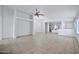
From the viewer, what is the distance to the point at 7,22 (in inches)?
110

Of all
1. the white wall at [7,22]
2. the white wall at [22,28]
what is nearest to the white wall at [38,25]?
the white wall at [22,28]

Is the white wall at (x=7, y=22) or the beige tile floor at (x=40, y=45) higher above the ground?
the white wall at (x=7, y=22)

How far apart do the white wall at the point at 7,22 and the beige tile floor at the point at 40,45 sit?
5.9 inches

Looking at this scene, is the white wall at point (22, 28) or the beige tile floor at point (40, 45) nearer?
the beige tile floor at point (40, 45)

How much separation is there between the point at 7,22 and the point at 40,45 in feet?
A: 2.81

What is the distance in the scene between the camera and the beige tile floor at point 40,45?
→ 8.80 feet

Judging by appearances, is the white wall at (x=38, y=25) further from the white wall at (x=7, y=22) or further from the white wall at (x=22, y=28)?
the white wall at (x=7, y=22)

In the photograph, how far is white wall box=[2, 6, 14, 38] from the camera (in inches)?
108

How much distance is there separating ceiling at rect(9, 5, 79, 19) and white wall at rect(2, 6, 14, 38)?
159 mm

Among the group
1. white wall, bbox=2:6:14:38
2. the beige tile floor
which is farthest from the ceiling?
the beige tile floor
